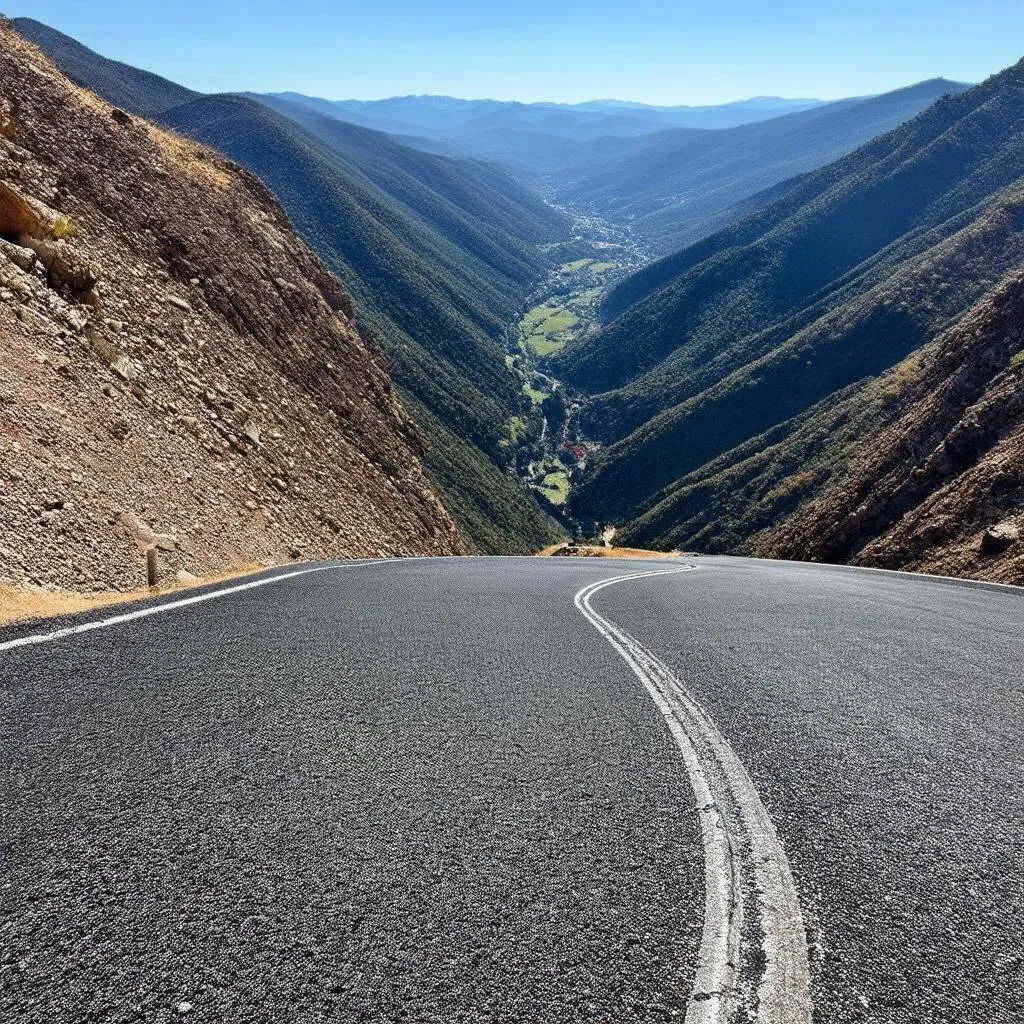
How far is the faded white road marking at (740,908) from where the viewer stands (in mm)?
2209

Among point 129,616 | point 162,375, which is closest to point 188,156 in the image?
point 162,375

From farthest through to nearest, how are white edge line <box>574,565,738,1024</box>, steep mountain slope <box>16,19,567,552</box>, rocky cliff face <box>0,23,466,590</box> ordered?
steep mountain slope <box>16,19,567,552</box>
rocky cliff face <box>0,23,466,590</box>
white edge line <box>574,565,738,1024</box>

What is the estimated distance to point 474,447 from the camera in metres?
106

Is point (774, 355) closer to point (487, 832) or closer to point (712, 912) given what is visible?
point (487, 832)

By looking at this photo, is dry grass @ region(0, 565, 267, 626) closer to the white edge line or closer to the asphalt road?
the asphalt road

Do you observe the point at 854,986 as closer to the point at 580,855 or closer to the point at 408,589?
the point at 580,855

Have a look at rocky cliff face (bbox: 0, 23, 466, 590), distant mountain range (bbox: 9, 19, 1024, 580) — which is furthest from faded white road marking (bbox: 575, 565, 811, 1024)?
distant mountain range (bbox: 9, 19, 1024, 580)

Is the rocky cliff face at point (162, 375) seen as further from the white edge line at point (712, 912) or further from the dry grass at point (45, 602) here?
the white edge line at point (712, 912)

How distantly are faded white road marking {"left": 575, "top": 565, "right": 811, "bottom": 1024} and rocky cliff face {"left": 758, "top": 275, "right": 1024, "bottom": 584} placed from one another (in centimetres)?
1341

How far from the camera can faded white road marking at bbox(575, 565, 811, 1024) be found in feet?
7.25

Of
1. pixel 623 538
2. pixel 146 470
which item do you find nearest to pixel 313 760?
pixel 146 470

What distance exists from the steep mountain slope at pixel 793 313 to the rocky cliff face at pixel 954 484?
3032cm

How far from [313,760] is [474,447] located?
103 m

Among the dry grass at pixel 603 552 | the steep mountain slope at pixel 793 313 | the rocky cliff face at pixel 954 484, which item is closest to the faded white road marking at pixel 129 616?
the rocky cliff face at pixel 954 484
